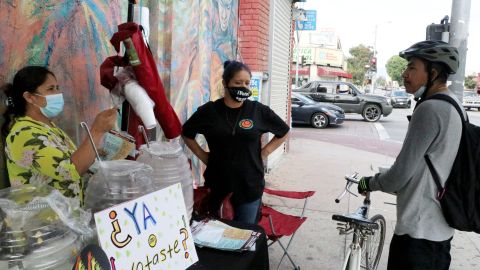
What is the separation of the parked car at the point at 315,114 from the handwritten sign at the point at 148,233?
15.1 m

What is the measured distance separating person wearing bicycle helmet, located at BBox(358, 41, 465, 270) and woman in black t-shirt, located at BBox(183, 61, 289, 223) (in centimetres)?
97

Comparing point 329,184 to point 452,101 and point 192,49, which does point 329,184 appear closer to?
point 192,49

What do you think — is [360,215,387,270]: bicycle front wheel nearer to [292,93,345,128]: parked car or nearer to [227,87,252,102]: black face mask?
[227,87,252,102]: black face mask

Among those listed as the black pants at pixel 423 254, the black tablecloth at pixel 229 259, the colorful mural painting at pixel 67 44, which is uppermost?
the colorful mural painting at pixel 67 44

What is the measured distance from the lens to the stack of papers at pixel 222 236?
2035 mm

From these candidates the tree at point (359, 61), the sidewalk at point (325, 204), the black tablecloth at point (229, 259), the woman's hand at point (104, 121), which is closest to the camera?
the black tablecloth at point (229, 259)

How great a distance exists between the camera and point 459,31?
5.17 metres

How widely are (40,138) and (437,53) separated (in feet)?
7.56

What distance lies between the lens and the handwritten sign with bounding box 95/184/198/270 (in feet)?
4.57

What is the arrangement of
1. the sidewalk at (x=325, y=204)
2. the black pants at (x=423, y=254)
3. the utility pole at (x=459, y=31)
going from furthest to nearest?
1. the utility pole at (x=459, y=31)
2. the sidewalk at (x=325, y=204)
3. the black pants at (x=423, y=254)

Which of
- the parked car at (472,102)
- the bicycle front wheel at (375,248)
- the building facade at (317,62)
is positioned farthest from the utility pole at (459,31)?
the building facade at (317,62)

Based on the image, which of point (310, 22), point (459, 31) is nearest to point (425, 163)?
point (459, 31)

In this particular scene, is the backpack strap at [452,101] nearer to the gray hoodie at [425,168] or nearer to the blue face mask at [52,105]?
the gray hoodie at [425,168]

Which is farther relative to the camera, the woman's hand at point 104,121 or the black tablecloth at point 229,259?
the woman's hand at point 104,121
